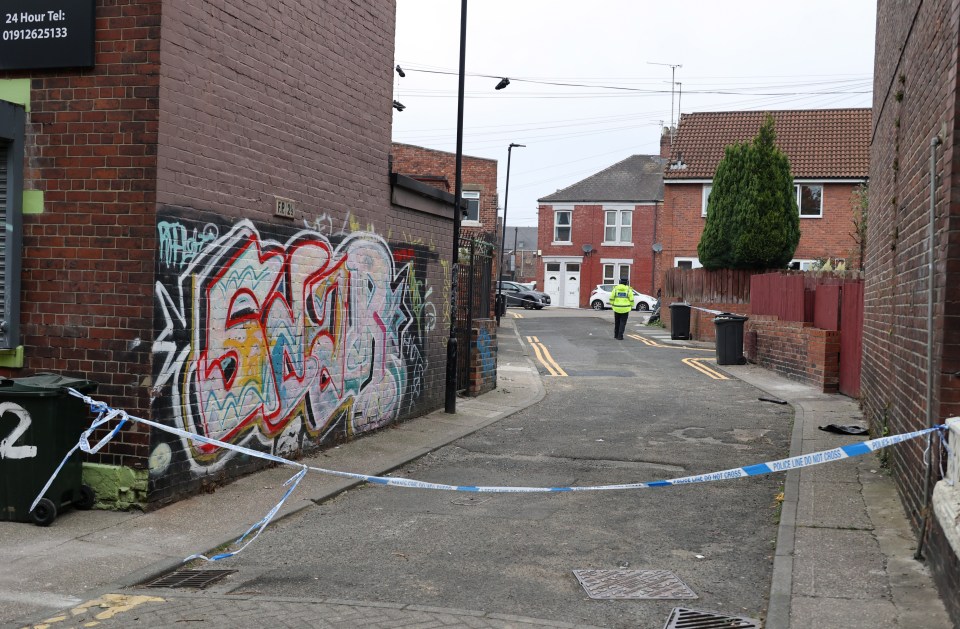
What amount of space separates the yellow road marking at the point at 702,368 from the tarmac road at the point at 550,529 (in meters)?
6.08

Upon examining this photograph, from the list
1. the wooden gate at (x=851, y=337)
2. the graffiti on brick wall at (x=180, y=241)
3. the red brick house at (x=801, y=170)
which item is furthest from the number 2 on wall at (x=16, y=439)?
the red brick house at (x=801, y=170)

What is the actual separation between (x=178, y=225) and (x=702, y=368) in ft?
51.0

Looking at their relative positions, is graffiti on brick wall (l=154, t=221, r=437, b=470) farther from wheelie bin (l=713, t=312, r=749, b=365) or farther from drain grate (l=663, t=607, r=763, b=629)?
wheelie bin (l=713, t=312, r=749, b=365)

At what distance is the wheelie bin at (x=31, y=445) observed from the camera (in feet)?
21.9

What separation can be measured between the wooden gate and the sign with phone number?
477 inches

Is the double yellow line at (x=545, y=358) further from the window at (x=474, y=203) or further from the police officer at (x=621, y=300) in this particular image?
the window at (x=474, y=203)

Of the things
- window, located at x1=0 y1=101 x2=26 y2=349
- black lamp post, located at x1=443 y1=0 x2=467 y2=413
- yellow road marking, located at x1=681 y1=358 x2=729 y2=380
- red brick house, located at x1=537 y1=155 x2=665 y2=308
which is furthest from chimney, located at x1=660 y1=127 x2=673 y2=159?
window, located at x1=0 y1=101 x2=26 y2=349

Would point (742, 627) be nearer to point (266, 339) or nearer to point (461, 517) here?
point (461, 517)

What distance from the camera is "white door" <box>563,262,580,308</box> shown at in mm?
52156

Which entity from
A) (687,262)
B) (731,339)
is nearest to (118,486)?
(731,339)

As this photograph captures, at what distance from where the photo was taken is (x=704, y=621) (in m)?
5.18

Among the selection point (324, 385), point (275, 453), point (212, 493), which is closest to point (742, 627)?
point (212, 493)

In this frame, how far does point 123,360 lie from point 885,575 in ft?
18.8

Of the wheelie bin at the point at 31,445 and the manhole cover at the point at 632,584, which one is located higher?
the wheelie bin at the point at 31,445
